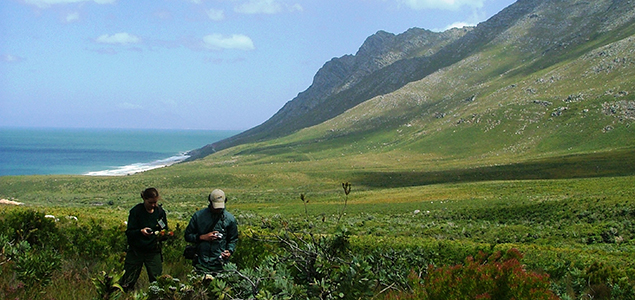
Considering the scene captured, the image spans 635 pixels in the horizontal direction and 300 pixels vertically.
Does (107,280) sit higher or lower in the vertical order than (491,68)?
lower

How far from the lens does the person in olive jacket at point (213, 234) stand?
351 inches

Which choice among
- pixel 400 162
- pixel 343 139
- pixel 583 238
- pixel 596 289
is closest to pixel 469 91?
pixel 343 139

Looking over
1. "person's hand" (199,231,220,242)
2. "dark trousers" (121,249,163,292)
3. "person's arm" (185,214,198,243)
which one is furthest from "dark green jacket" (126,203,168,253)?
"person's hand" (199,231,220,242)

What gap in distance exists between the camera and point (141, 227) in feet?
31.0

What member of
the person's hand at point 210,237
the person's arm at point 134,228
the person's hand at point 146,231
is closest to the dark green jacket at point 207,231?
the person's hand at point 210,237

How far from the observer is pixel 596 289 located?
9875mm

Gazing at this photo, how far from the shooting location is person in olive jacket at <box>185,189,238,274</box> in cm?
891

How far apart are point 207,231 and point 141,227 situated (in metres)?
1.44

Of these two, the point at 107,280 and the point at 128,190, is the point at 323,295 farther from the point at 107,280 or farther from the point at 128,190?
the point at 128,190

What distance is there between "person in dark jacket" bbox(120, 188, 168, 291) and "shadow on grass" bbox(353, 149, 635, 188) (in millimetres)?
73669

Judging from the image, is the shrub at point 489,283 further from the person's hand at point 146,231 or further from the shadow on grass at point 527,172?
the shadow on grass at point 527,172

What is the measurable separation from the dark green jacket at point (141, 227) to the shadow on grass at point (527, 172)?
2902 inches

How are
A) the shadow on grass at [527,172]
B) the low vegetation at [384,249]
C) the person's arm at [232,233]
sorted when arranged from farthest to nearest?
the shadow on grass at [527,172] < the person's arm at [232,233] < the low vegetation at [384,249]

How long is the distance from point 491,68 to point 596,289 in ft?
663
